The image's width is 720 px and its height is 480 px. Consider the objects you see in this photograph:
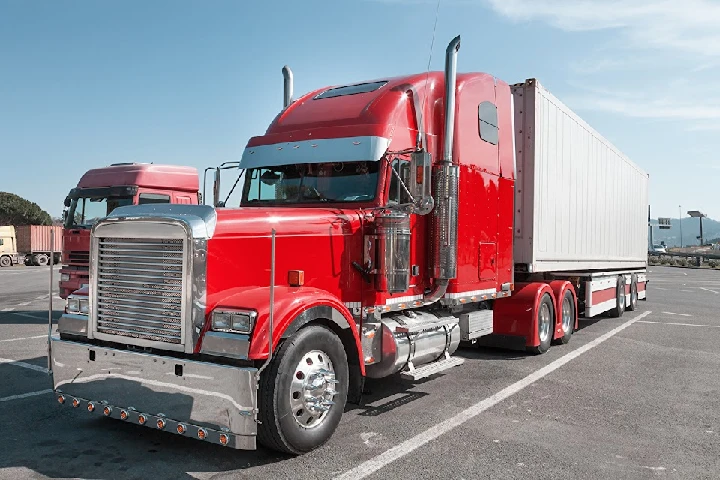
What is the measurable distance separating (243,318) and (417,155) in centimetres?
238

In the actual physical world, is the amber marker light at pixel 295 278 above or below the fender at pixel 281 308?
above

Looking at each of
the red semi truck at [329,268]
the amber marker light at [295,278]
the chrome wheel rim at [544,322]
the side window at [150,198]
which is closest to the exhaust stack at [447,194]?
the red semi truck at [329,268]

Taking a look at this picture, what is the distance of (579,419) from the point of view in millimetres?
6035

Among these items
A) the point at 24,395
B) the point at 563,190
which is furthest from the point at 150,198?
the point at 563,190

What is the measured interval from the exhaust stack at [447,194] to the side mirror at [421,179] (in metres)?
0.75

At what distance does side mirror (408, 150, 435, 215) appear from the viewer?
19.0 feet

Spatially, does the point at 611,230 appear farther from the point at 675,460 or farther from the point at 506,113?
the point at 675,460

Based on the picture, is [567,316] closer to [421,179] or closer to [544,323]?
[544,323]

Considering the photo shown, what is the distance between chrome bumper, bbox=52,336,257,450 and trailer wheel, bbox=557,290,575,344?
25.1ft

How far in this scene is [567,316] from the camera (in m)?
10.9

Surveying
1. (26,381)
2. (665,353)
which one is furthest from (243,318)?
(665,353)

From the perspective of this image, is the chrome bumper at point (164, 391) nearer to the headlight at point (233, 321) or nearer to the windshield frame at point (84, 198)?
the headlight at point (233, 321)

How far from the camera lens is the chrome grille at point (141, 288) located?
179 inches

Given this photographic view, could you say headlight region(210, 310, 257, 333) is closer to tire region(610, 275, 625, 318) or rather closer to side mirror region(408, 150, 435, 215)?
side mirror region(408, 150, 435, 215)
